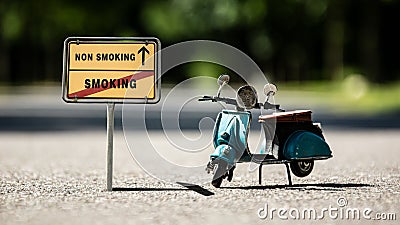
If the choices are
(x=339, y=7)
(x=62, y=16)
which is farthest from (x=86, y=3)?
(x=339, y=7)

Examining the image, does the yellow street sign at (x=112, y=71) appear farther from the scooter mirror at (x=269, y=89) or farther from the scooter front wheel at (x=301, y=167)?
the scooter front wheel at (x=301, y=167)

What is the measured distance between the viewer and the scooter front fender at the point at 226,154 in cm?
864

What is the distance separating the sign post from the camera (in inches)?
338

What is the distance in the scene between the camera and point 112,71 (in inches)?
339

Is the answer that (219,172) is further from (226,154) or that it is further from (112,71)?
(112,71)

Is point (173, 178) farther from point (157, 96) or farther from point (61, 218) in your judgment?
point (61, 218)

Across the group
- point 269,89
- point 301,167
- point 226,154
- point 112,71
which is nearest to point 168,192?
point 226,154

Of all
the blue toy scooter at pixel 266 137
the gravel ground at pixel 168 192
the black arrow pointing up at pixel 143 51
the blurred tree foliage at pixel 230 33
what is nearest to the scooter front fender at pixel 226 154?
the blue toy scooter at pixel 266 137

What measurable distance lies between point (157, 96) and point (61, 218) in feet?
6.29

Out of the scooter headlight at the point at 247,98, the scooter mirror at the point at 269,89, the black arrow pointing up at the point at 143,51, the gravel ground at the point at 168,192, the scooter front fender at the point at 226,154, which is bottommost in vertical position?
the gravel ground at the point at 168,192

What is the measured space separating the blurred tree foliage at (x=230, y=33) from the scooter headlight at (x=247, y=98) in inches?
1202

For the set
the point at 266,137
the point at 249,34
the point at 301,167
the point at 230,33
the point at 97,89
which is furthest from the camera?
the point at 230,33

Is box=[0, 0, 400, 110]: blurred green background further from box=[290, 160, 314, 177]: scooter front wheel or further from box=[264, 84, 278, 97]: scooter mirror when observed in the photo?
box=[264, 84, 278, 97]: scooter mirror

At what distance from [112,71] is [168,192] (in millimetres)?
1306
